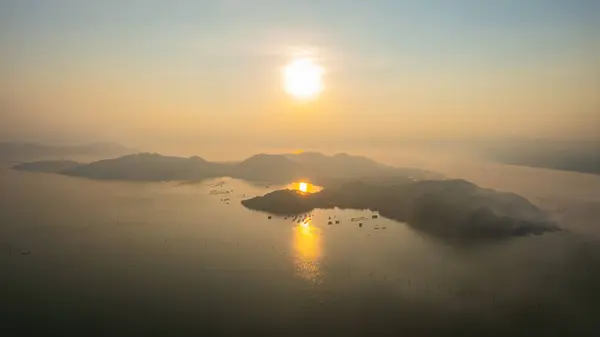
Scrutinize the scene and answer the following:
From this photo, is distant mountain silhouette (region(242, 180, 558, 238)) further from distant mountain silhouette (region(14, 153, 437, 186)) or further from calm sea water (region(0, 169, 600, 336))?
distant mountain silhouette (region(14, 153, 437, 186))

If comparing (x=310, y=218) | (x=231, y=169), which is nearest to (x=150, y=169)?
(x=231, y=169)

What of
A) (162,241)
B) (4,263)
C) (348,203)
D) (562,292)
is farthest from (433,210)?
(4,263)

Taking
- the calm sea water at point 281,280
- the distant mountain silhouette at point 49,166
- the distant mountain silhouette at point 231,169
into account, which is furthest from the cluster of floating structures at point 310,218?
the distant mountain silhouette at point 49,166

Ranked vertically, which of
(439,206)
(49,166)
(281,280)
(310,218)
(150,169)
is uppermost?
(150,169)

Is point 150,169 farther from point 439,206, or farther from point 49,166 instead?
point 439,206

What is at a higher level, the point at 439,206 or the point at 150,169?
the point at 150,169

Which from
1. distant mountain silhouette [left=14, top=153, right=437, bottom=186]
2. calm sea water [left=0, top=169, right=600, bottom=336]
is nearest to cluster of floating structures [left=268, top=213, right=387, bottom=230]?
calm sea water [left=0, top=169, right=600, bottom=336]
